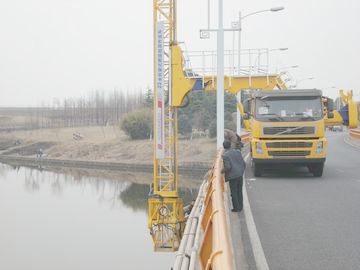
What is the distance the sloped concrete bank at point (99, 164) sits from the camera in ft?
157

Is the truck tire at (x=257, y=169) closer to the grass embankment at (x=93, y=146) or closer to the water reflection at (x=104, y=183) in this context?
the water reflection at (x=104, y=183)

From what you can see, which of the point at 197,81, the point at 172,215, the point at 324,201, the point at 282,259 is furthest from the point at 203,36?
the point at 282,259

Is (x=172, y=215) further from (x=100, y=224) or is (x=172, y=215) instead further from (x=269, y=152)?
(x=100, y=224)

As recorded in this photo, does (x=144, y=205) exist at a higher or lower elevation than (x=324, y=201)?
lower

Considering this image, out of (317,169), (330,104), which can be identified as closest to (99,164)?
(317,169)

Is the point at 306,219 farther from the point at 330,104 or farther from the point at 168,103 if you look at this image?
the point at 168,103

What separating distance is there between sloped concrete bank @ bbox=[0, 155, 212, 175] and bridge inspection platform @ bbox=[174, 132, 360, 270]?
33.8 m

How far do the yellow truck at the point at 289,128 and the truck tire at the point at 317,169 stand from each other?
0.87ft

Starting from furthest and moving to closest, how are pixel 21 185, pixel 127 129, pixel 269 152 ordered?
1. pixel 127 129
2. pixel 21 185
3. pixel 269 152

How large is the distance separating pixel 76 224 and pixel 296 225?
2277 centimetres

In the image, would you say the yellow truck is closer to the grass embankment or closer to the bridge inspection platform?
the bridge inspection platform

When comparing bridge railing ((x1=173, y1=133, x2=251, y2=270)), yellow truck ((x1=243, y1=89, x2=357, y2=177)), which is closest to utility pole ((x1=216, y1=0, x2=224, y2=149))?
yellow truck ((x1=243, y1=89, x2=357, y2=177))

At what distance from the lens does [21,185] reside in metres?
46.0

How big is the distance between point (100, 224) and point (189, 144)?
2491 centimetres
